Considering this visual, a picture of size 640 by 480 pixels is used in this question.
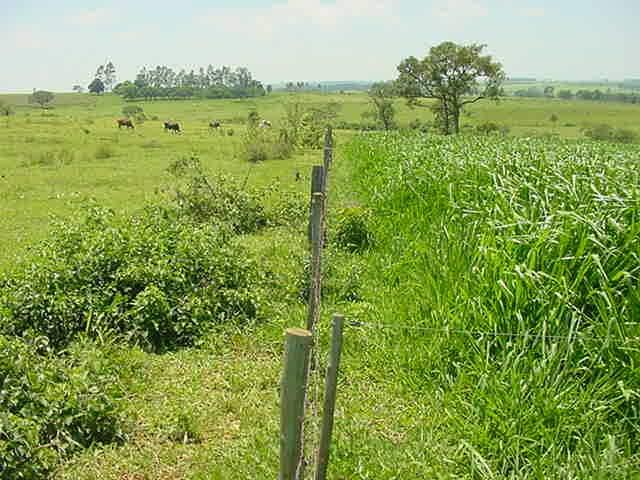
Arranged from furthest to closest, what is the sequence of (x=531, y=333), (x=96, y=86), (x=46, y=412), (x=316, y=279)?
(x=96, y=86), (x=316, y=279), (x=531, y=333), (x=46, y=412)

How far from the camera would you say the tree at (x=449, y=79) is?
51500 millimetres

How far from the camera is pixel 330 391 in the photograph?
7.57 feet

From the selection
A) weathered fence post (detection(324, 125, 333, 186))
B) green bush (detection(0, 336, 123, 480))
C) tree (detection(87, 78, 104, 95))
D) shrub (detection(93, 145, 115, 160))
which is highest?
tree (detection(87, 78, 104, 95))

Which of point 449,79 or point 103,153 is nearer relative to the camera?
point 103,153

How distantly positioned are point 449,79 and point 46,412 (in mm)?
52511

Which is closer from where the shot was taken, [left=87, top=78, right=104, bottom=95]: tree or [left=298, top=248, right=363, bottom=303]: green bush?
[left=298, top=248, right=363, bottom=303]: green bush

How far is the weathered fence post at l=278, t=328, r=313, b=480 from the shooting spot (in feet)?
5.85

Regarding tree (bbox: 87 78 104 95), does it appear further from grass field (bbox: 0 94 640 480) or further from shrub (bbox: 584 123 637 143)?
grass field (bbox: 0 94 640 480)

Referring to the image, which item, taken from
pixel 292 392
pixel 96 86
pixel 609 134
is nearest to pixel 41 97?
pixel 96 86

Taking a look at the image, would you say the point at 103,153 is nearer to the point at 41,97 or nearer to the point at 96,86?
the point at 41,97

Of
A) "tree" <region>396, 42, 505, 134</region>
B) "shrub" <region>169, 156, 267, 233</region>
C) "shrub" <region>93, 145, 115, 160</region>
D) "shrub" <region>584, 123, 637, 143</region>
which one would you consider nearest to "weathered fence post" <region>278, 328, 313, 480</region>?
"shrub" <region>169, 156, 267, 233</region>

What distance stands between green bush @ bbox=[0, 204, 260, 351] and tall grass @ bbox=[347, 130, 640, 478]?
168cm

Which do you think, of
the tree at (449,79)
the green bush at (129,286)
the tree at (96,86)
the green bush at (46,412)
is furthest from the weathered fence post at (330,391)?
the tree at (96,86)

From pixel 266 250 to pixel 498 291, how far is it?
4.77 m
